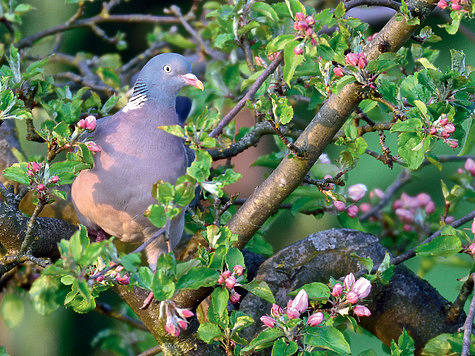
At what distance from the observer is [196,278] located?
3.24 ft

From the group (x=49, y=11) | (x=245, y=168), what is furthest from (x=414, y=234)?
(x=49, y=11)

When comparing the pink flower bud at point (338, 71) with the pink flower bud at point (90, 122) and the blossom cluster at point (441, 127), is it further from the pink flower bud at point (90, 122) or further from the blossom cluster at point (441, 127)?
the pink flower bud at point (90, 122)

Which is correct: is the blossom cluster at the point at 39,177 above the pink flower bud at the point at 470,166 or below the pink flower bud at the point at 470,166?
above

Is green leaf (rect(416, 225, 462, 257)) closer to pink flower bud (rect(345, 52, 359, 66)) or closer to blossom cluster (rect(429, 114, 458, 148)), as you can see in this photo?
blossom cluster (rect(429, 114, 458, 148))

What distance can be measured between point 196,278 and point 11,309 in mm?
1148

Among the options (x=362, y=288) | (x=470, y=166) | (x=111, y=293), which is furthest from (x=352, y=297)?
(x=111, y=293)

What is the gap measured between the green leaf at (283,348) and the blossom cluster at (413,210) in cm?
100

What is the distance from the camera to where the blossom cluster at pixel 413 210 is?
1.96 metres

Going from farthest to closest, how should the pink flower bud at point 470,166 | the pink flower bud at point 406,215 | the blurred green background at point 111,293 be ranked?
the blurred green background at point 111,293
the pink flower bud at point 406,215
the pink flower bud at point 470,166

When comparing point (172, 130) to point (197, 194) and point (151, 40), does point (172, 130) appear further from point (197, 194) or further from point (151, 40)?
point (151, 40)

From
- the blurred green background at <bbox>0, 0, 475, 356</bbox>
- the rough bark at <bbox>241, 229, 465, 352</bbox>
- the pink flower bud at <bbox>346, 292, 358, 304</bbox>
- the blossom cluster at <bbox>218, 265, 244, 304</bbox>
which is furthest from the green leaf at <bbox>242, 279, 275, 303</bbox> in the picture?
the blurred green background at <bbox>0, 0, 475, 356</bbox>

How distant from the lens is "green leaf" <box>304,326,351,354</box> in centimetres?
104

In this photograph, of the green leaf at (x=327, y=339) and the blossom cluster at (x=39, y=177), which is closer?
the green leaf at (x=327, y=339)

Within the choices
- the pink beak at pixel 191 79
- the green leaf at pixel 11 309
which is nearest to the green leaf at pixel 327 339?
the pink beak at pixel 191 79
